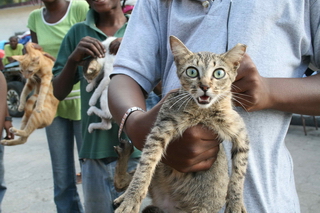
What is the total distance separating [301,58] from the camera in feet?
4.82

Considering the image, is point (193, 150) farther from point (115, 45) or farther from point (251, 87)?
point (115, 45)


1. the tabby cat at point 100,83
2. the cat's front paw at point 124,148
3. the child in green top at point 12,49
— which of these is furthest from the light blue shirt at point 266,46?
the child in green top at point 12,49

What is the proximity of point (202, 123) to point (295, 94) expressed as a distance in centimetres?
42

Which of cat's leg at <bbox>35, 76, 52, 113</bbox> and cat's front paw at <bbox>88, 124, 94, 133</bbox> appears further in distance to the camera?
cat's leg at <bbox>35, 76, 52, 113</bbox>

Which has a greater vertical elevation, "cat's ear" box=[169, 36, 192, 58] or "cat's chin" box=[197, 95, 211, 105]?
"cat's ear" box=[169, 36, 192, 58]

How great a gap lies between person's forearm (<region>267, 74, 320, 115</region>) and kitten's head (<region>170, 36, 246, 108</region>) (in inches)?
7.7

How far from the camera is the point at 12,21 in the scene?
20484 mm

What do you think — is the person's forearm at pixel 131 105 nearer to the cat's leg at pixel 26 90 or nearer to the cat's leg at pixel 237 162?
the cat's leg at pixel 237 162

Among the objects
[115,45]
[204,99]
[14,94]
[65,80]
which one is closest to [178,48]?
[204,99]

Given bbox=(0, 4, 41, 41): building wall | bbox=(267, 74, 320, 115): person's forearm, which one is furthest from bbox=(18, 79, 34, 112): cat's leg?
bbox=(0, 4, 41, 41): building wall

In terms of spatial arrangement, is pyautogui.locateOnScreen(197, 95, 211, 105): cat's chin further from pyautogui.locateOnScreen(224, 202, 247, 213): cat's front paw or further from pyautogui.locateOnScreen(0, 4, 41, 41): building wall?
pyautogui.locateOnScreen(0, 4, 41, 41): building wall

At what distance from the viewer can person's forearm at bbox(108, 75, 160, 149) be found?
1.41 metres

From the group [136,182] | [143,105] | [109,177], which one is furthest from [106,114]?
[136,182]

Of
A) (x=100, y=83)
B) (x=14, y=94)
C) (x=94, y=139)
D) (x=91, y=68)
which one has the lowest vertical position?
(x=14, y=94)
